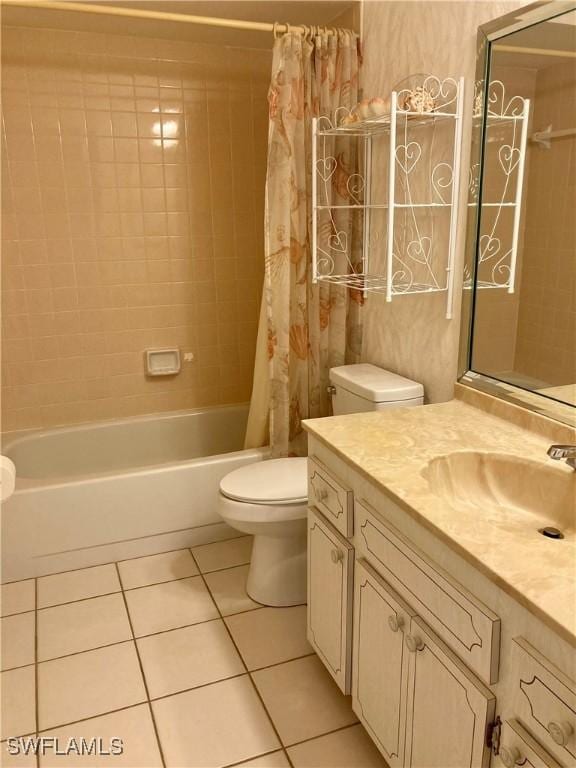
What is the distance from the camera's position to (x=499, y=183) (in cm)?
171

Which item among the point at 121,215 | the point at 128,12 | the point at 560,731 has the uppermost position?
the point at 128,12

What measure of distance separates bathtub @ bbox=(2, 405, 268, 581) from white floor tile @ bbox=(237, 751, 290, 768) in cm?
112

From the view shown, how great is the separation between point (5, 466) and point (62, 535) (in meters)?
1.28

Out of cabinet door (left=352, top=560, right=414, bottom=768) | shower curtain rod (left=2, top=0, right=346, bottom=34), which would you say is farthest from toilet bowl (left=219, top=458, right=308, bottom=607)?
shower curtain rod (left=2, top=0, right=346, bottom=34)

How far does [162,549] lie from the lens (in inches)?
102

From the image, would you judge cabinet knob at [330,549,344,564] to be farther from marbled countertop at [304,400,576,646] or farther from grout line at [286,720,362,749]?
grout line at [286,720,362,749]

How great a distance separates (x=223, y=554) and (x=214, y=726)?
902mm

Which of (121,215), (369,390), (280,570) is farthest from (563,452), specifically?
(121,215)

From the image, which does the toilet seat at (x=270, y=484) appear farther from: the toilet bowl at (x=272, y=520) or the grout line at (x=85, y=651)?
the grout line at (x=85, y=651)

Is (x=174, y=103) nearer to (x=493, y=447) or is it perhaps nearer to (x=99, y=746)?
(x=493, y=447)

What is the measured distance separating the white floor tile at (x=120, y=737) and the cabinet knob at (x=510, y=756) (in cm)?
100

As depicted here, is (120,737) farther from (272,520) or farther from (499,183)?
(499,183)

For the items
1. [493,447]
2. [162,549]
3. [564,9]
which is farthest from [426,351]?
[162,549]

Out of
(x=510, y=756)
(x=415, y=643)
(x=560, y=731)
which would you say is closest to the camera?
(x=560, y=731)
